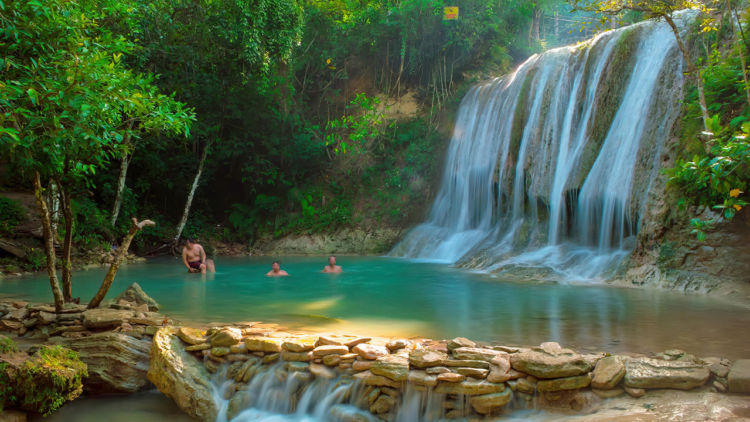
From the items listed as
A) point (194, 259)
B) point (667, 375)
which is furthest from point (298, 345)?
point (194, 259)

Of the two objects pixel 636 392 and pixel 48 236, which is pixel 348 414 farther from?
pixel 48 236

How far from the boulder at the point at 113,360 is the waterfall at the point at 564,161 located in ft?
26.2

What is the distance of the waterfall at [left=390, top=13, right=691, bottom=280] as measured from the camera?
34.2 feet

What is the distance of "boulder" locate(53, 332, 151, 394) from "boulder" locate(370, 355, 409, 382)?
2517mm

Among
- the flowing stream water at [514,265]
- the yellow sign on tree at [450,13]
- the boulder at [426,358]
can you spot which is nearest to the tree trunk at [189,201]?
the flowing stream water at [514,265]

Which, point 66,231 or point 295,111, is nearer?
point 66,231

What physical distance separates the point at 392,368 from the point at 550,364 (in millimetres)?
1267

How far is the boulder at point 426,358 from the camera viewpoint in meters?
4.20

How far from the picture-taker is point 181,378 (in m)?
4.73

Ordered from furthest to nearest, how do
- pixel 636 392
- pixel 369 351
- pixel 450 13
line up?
pixel 450 13 < pixel 369 351 < pixel 636 392

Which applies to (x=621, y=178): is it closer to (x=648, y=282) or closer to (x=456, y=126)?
(x=648, y=282)

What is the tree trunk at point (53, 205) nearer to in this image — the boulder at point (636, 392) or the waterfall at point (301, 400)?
the waterfall at point (301, 400)

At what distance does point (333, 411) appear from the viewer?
4.30 m

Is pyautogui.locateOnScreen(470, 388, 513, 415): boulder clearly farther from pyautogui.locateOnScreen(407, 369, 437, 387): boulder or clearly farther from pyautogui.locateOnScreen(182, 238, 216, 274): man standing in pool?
pyautogui.locateOnScreen(182, 238, 216, 274): man standing in pool
